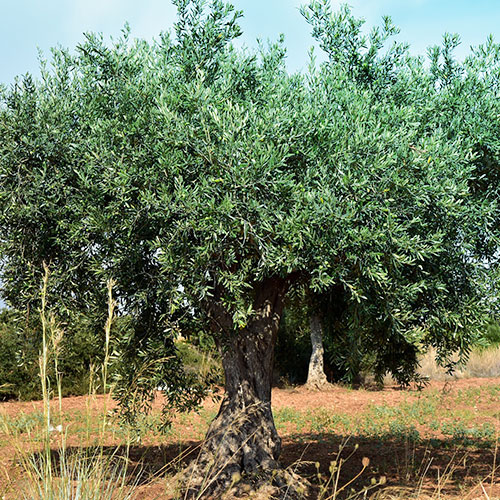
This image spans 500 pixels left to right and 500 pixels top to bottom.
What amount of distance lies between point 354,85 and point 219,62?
1.72 m

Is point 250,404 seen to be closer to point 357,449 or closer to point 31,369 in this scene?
point 357,449

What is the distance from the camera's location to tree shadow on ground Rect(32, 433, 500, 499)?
9.74 meters

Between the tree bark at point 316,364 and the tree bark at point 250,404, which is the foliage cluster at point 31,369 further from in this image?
the tree bark at point 250,404

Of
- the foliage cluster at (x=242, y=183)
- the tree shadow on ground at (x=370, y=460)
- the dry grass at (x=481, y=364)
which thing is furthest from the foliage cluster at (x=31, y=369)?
the dry grass at (x=481, y=364)

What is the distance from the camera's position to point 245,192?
6348mm

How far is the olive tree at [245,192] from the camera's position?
6.41 metres

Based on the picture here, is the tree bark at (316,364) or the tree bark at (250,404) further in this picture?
the tree bark at (316,364)

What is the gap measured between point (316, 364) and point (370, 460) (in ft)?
30.7

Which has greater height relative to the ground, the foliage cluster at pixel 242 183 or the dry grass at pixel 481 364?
the foliage cluster at pixel 242 183

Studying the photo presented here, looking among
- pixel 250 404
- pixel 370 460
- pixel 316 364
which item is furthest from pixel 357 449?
pixel 316 364

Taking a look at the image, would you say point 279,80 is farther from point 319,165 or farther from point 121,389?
point 121,389

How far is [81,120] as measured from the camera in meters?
7.75

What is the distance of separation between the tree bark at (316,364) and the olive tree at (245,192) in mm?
11887

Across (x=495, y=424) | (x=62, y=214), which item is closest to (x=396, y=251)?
(x=62, y=214)
